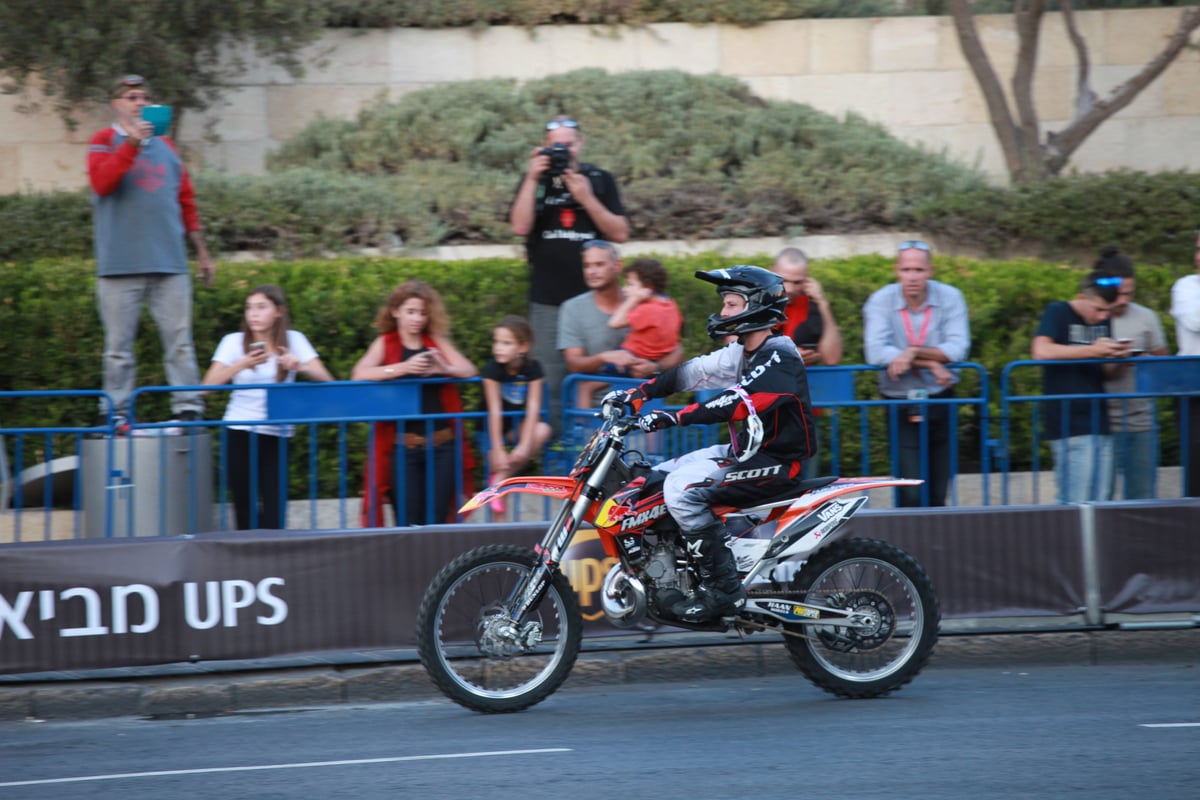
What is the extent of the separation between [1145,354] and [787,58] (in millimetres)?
8030

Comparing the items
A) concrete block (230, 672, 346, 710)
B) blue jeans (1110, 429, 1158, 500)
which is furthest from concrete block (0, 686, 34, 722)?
blue jeans (1110, 429, 1158, 500)

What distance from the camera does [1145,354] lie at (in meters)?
9.82

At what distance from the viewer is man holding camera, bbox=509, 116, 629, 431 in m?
10.1

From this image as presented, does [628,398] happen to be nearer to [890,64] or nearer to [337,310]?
[337,310]

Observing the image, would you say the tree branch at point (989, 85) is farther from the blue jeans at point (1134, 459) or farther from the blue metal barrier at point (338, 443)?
the blue jeans at point (1134, 459)

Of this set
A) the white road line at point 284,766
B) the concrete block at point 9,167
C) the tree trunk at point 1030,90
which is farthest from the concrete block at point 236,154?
the white road line at point 284,766

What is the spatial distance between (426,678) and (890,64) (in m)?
10.9

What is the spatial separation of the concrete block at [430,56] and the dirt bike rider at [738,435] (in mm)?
9938

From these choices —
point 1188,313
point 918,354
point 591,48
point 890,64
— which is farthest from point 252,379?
point 890,64

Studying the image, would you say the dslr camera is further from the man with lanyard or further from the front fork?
the front fork

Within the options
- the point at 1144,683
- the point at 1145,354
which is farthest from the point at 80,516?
the point at 1145,354

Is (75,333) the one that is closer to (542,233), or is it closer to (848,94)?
(542,233)

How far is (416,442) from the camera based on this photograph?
884 centimetres

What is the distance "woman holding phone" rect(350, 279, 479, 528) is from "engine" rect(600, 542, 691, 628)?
1.79m
